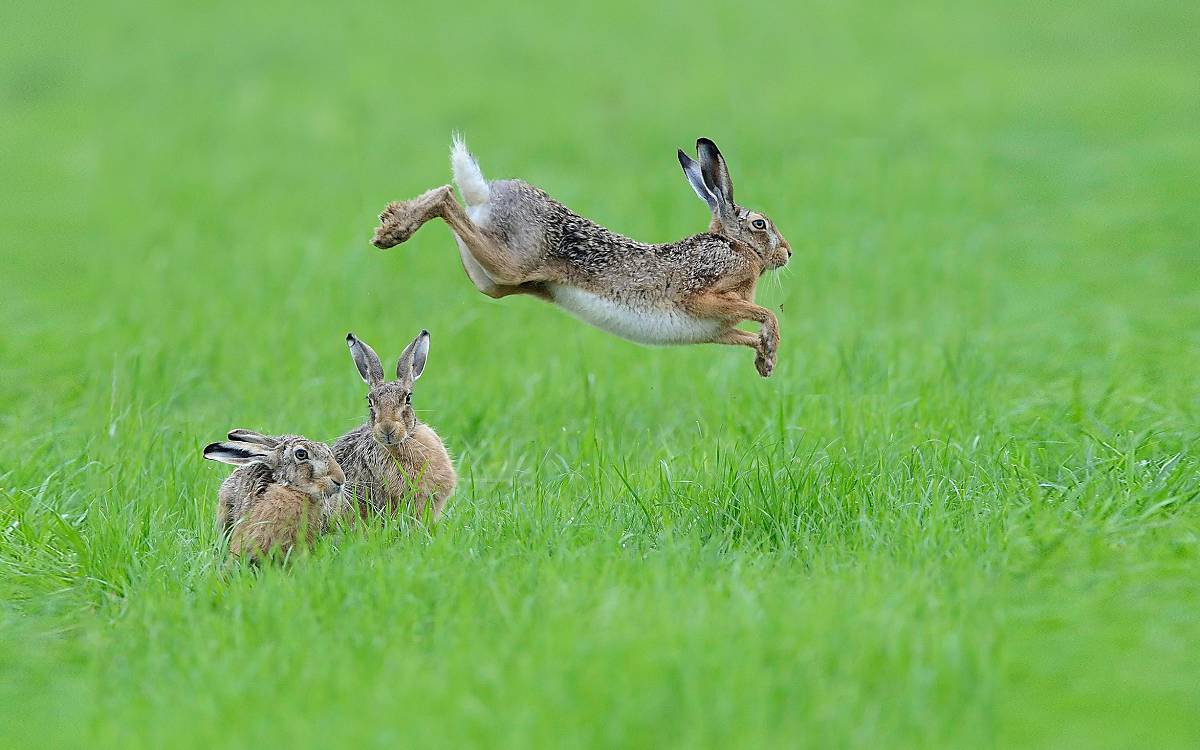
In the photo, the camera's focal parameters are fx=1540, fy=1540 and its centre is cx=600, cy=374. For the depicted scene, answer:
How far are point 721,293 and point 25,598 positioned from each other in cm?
327

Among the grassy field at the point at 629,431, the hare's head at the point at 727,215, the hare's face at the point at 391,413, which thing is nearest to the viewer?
the grassy field at the point at 629,431

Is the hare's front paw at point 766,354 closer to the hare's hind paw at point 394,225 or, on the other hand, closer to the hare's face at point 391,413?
the hare's hind paw at point 394,225

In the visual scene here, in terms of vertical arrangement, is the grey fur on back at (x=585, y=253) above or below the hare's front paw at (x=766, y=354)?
above

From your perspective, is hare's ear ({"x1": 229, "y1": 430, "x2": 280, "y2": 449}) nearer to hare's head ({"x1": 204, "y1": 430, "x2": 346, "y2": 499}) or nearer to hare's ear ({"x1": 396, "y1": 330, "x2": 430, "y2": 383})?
hare's head ({"x1": 204, "y1": 430, "x2": 346, "y2": 499})

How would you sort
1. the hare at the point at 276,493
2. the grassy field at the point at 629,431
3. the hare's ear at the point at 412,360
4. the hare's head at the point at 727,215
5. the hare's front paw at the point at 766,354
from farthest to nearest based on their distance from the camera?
1. the hare's ear at the point at 412,360
2. the hare's head at the point at 727,215
3. the hare at the point at 276,493
4. the hare's front paw at the point at 766,354
5. the grassy field at the point at 629,431

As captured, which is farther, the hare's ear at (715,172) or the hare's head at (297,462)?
the hare's head at (297,462)

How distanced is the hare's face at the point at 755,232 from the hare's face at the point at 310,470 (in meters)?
2.04

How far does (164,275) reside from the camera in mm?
12828

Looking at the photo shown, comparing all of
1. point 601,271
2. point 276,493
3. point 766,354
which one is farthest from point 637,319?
point 276,493

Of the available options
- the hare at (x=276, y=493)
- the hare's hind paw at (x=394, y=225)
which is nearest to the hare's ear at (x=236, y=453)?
the hare at (x=276, y=493)

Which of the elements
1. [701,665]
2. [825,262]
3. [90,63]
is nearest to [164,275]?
[825,262]

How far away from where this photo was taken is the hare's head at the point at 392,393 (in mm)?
6973

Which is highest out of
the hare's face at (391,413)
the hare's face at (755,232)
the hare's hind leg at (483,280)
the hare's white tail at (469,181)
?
the hare's white tail at (469,181)

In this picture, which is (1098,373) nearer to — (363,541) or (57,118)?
(363,541)
